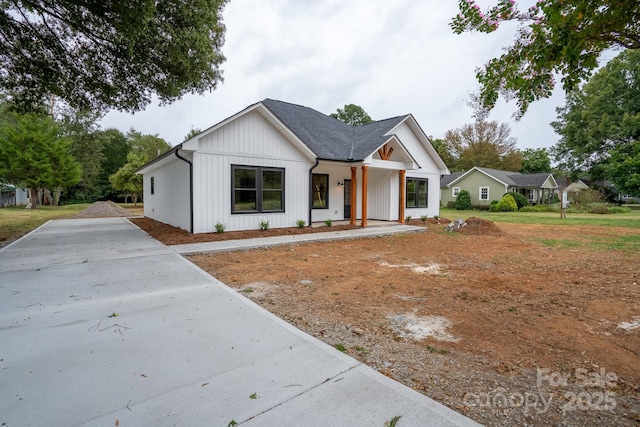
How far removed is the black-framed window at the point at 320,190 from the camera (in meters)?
13.4

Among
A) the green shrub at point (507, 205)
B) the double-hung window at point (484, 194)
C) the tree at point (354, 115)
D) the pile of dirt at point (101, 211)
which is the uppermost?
the tree at point (354, 115)

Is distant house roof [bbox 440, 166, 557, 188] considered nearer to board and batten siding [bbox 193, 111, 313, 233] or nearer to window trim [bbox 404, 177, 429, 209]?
window trim [bbox 404, 177, 429, 209]

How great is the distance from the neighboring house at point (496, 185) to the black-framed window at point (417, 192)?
1839 centimetres

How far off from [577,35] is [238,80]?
1934 cm

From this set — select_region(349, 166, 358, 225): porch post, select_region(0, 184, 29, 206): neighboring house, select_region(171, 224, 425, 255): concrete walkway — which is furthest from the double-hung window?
select_region(0, 184, 29, 206): neighboring house

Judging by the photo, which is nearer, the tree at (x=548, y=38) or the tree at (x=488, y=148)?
the tree at (x=548, y=38)

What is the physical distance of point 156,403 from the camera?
6.66 ft

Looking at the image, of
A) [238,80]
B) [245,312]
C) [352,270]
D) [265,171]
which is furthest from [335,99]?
[245,312]

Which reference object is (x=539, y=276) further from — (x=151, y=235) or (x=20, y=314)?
(x=151, y=235)

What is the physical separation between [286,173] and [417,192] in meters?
8.14

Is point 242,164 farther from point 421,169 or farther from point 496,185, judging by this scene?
point 496,185

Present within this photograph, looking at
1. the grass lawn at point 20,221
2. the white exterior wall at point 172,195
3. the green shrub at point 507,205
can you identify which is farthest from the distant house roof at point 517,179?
the grass lawn at point 20,221

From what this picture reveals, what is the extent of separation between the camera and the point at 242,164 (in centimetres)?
1017

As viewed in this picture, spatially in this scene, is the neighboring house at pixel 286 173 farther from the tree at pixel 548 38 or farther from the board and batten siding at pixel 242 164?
the tree at pixel 548 38
